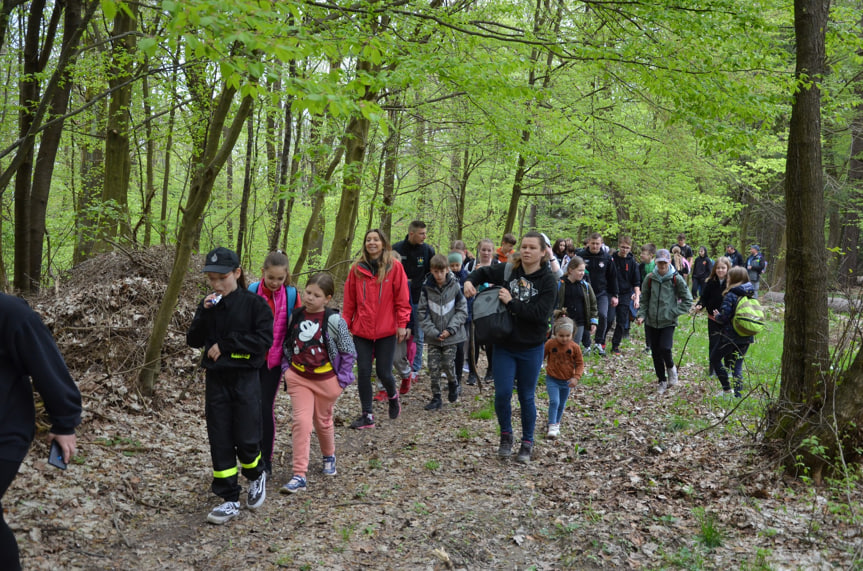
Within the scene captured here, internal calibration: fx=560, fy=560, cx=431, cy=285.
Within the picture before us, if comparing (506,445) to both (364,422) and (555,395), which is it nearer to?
(555,395)

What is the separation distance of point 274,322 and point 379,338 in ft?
6.35

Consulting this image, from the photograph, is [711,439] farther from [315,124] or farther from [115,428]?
[315,124]

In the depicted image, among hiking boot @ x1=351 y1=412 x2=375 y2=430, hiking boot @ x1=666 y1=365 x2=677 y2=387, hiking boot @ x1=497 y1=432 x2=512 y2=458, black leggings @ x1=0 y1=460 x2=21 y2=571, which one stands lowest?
hiking boot @ x1=351 y1=412 x2=375 y2=430

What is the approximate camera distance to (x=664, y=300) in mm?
8164

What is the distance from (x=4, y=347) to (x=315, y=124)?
12.6 meters

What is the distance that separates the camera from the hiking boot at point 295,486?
4914mm

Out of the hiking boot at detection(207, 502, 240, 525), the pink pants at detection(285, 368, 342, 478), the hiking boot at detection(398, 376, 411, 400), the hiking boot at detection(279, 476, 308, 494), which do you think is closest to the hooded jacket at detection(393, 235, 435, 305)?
the hiking boot at detection(398, 376, 411, 400)

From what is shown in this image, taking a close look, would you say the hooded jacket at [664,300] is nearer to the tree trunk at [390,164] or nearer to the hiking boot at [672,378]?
the hiking boot at [672,378]

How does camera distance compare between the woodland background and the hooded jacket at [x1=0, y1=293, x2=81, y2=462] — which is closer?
the hooded jacket at [x1=0, y1=293, x2=81, y2=462]

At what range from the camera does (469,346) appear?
9.29 metres

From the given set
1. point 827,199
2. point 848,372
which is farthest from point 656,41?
point 827,199

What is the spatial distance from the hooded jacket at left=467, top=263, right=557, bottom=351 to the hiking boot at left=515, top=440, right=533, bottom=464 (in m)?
1.11

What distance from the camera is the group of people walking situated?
4332 millimetres

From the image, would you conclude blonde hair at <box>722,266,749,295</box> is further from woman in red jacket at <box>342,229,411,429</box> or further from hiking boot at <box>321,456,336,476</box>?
hiking boot at <box>321,456,336,476</box>
